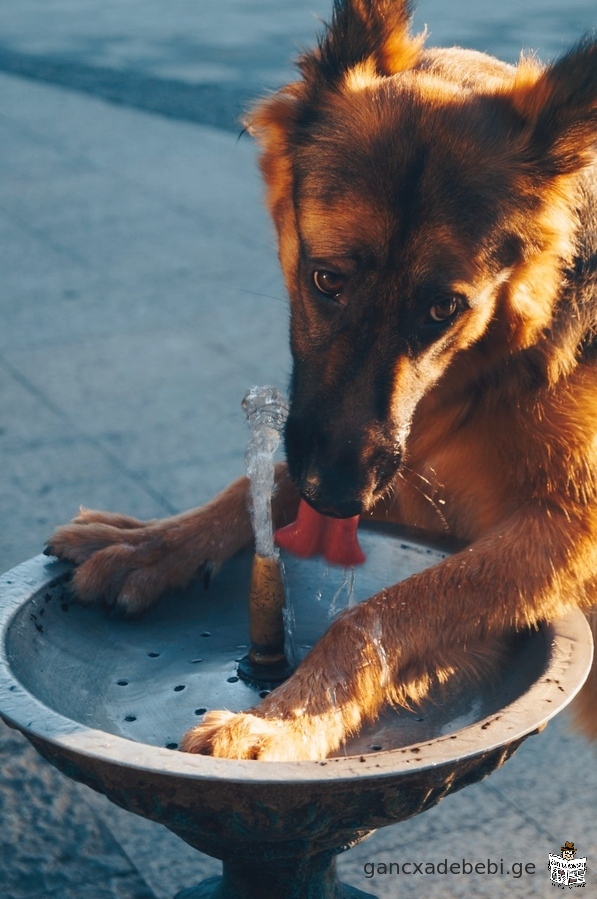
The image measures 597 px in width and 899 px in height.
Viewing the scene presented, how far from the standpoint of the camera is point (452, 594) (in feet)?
9.57

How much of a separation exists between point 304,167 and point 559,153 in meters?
0.65

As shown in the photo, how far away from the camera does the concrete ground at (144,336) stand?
12.4ft

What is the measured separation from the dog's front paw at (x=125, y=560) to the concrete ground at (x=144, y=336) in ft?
3.46

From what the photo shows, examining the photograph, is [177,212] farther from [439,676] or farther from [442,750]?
[442,750]

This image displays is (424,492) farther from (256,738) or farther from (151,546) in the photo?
(256,738)

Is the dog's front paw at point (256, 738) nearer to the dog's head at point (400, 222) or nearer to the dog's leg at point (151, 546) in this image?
the dog's head at point (400, 222)

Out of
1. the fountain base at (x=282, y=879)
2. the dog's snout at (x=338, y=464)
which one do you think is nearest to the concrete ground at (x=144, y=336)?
the fountain base at (x=282, y=879)

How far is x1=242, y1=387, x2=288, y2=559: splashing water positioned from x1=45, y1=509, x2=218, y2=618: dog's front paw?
272 millimetres

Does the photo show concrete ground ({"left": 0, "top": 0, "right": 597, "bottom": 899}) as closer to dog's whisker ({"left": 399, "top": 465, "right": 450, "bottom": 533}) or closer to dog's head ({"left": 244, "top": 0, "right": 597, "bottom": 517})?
dog's whisker ({"left": 399, "top": 465, "right": 450, "bottom": 533})

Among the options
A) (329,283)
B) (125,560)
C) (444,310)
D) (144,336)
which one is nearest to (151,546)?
(125,560)

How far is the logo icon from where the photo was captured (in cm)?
364

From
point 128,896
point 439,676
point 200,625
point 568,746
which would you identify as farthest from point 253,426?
point 568,746

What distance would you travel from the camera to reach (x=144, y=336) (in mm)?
7543

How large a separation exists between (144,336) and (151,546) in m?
4.43
